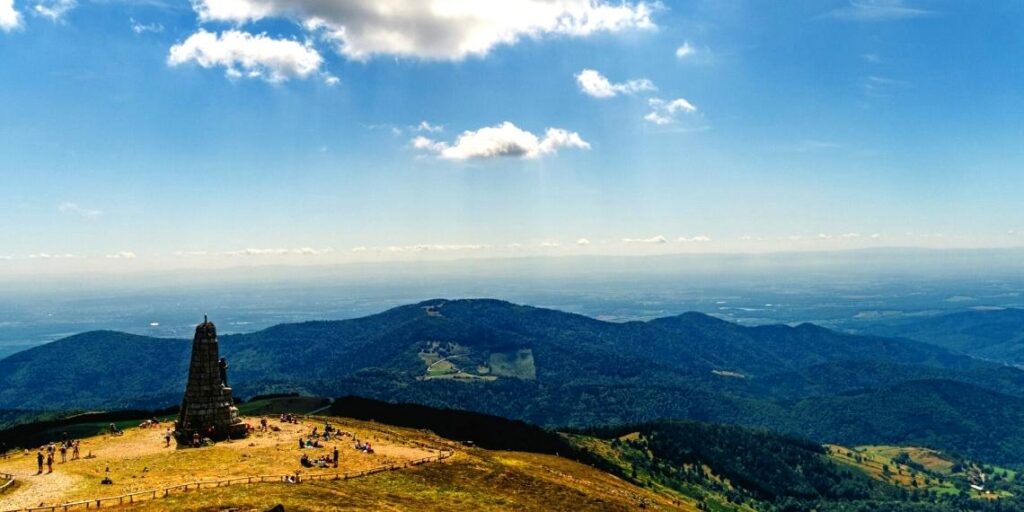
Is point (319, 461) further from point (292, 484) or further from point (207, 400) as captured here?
point (207, 400)

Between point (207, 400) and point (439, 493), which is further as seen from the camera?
point (207, 400)

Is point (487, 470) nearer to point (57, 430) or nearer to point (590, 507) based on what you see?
point (590, 507)

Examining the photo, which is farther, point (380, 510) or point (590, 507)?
point (590, 507)

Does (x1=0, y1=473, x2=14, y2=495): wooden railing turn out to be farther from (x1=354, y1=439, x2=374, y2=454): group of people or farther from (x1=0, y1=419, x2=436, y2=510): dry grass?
(x1=354, y1=439, x2=374, y2=454): group of people

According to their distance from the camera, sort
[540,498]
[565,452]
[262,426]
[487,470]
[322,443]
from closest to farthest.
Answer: [540,498]
[487,470]
[322,443]
[262,426]
[565,452]

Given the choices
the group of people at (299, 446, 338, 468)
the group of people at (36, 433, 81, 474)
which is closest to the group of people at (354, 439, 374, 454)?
the group of people at (299, 446, 338, 468)

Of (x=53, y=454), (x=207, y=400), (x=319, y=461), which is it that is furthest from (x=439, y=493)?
(x=53, y=454)

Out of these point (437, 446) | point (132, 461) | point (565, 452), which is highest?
point (132, 461)

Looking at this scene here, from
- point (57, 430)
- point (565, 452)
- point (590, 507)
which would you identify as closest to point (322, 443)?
point (590, 507)

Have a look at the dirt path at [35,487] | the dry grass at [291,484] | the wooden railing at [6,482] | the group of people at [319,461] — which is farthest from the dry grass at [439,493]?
the wooden railing at [6,482]
